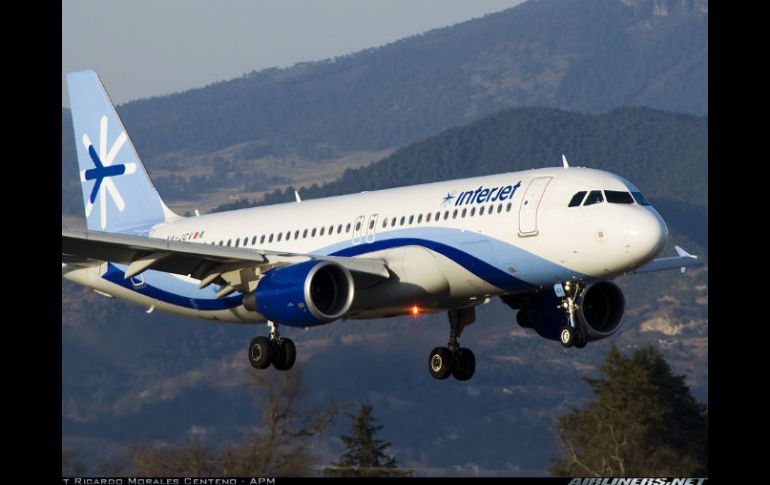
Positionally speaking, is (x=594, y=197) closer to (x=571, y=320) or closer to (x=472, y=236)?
(x=472, y=236)

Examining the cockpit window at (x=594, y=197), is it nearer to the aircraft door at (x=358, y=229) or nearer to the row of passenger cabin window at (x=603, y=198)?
the row of passenger cabin window at (x=603, y=198)

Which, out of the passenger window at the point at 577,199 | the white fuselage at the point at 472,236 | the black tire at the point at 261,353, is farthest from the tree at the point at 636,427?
the passenger window at the point at 577,199

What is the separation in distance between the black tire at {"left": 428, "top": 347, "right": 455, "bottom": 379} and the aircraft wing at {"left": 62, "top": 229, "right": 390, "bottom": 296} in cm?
515

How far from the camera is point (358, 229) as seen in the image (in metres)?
44.4

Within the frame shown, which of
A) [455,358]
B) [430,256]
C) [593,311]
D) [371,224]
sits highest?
[371,224]

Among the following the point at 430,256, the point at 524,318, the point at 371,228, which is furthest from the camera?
Answer: the point at 524,318

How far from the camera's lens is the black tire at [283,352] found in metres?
44.8

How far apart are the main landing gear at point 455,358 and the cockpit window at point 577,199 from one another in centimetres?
756

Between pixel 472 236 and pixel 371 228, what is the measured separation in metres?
3.81

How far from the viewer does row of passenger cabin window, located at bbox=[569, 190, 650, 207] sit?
3975 centimetres

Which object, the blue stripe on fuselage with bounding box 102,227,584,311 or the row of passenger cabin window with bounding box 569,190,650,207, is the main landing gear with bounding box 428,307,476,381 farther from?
the row of passenger cabin window with bounding box 569,190,650,207

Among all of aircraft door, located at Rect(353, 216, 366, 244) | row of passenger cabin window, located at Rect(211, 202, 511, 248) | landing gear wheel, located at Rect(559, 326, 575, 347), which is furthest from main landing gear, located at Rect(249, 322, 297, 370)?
landing gear wheel, located at Rect(559, 326, 575, 347)

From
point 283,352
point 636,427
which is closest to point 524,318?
point 283,352

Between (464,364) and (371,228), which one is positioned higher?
(371,228)
